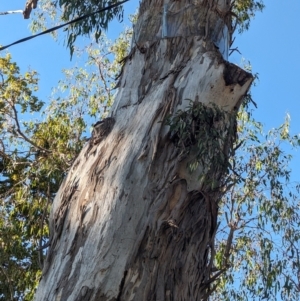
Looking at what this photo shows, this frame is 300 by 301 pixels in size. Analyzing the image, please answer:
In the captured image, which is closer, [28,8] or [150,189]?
[150,189]

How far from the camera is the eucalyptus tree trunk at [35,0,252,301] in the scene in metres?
2.63

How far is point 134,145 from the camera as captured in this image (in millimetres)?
3014

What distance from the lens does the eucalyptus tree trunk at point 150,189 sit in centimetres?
263

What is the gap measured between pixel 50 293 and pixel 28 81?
6.89m

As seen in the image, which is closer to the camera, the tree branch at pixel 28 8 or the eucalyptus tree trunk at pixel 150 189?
the eucalyptus tree trunk at pixel 150 189

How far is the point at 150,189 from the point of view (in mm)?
2859

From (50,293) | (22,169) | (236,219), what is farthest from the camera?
(22,169)

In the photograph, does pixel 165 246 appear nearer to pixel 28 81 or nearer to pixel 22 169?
pixel 22 169

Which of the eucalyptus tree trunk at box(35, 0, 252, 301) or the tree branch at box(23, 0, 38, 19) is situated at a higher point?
the tree branch at box(23, 0, 38, 19)

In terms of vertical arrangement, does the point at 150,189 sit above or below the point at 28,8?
below

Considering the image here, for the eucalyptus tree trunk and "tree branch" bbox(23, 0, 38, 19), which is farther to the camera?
"tree branch" bbox(23, 0, 38, 19)

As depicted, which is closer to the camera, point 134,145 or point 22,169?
point 134,145

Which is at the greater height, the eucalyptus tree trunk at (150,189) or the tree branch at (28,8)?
the tree branch at (28,8)

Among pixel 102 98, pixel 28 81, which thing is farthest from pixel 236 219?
pixel 28 81
